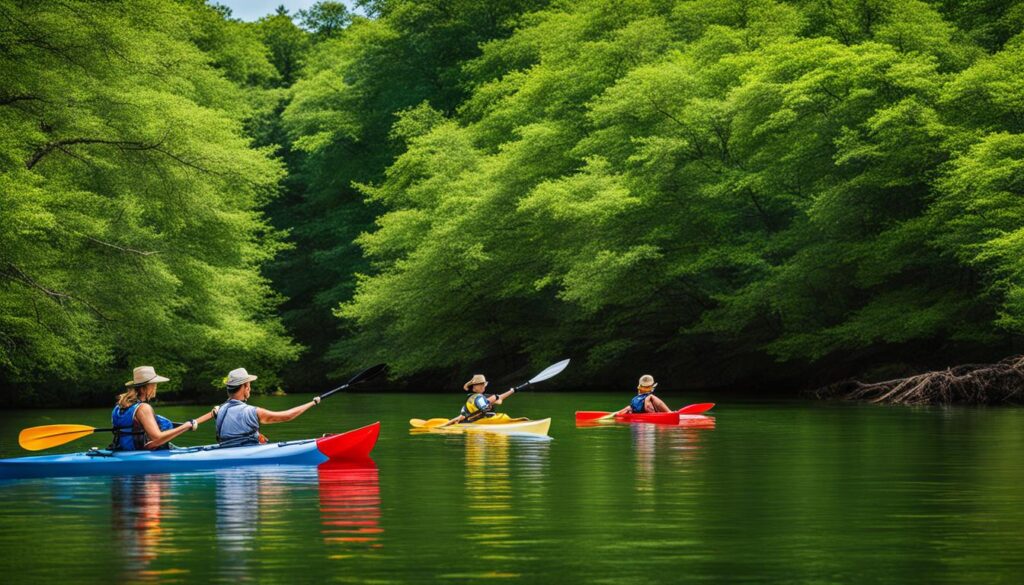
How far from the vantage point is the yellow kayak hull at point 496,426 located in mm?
23125

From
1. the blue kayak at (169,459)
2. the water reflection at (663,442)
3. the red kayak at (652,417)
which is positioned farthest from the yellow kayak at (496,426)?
the blue kayak at (169,459)

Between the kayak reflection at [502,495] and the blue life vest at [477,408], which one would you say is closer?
the kayak reflection at [502,495]

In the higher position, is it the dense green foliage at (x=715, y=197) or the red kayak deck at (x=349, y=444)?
the dense green foliage at (x=715, y=197)

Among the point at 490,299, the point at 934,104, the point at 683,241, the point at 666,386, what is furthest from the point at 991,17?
the point at 490,299

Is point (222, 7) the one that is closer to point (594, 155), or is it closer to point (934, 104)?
point (594, 155)

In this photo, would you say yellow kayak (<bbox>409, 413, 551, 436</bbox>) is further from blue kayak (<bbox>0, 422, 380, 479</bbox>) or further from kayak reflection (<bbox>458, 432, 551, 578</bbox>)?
blue kayak (<bbox>0, 422, 380, 479</bbox>)

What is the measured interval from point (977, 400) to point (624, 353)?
56.5ft

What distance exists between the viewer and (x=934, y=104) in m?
38.9

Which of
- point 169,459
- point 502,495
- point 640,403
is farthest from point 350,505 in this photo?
point 640,403

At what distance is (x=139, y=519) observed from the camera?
11727mm

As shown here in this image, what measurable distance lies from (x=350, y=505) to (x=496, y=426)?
11.1 metres

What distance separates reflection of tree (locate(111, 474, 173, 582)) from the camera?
920cm

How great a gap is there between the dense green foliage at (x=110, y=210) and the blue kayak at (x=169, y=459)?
1272 cm

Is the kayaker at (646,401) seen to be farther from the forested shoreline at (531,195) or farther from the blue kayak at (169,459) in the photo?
the blue kayak at (169,459)
